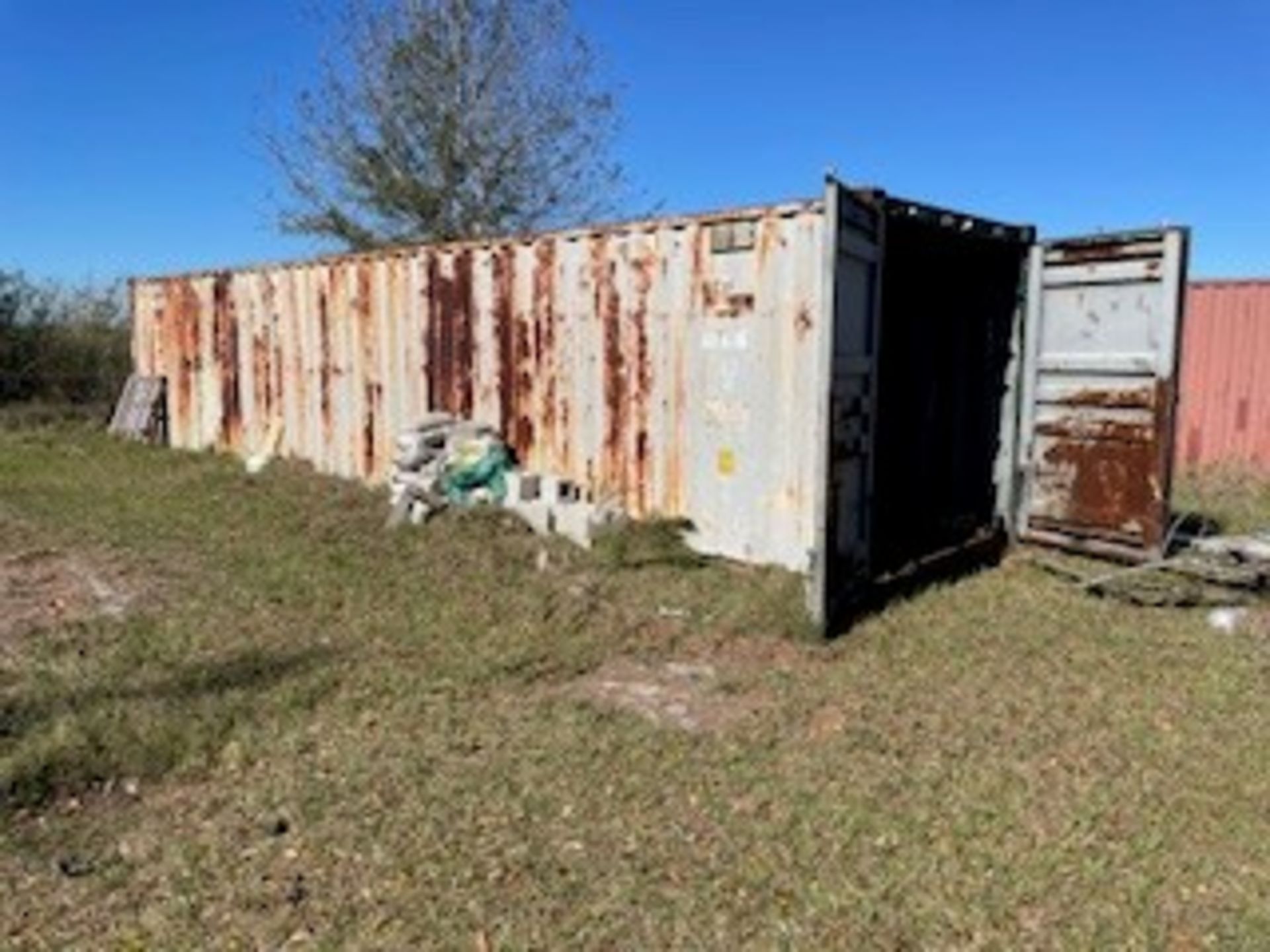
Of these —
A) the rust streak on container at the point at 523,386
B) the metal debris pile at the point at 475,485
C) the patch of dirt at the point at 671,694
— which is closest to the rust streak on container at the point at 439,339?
the metal debris pile at the point at 475,485

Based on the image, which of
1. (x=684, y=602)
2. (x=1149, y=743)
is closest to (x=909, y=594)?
(x=684, y=602)

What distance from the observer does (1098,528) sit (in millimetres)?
7586

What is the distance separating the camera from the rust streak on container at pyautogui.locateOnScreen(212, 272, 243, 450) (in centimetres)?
1243

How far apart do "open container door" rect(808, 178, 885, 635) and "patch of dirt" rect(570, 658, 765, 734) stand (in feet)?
3.05

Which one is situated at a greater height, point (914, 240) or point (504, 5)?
point (504, 5)

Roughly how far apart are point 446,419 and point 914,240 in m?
4.05

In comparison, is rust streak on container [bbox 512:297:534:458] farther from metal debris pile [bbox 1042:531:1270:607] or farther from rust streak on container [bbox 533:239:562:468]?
metal debris pile [bbox 1042:531:1270:607]

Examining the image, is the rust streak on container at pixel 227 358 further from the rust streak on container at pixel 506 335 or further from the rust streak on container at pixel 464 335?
the rust streak on container at pixel 506 335

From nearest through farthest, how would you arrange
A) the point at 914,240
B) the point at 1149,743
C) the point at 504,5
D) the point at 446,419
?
the point at 1149,743 → the point at 914,240 → the point at 446,419 → the point at 504,5

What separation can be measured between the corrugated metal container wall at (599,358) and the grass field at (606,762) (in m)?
0.70

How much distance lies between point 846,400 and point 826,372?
53 centimetres

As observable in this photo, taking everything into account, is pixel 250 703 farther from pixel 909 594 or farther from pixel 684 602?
pixel 909 594

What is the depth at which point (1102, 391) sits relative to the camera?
7.46 meters

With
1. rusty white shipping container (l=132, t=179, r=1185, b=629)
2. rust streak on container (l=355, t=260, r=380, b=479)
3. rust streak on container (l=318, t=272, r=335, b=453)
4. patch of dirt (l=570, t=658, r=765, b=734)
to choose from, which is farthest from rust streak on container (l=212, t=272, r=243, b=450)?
patch of dirt (l=570, t=658, r=765, b=734)
